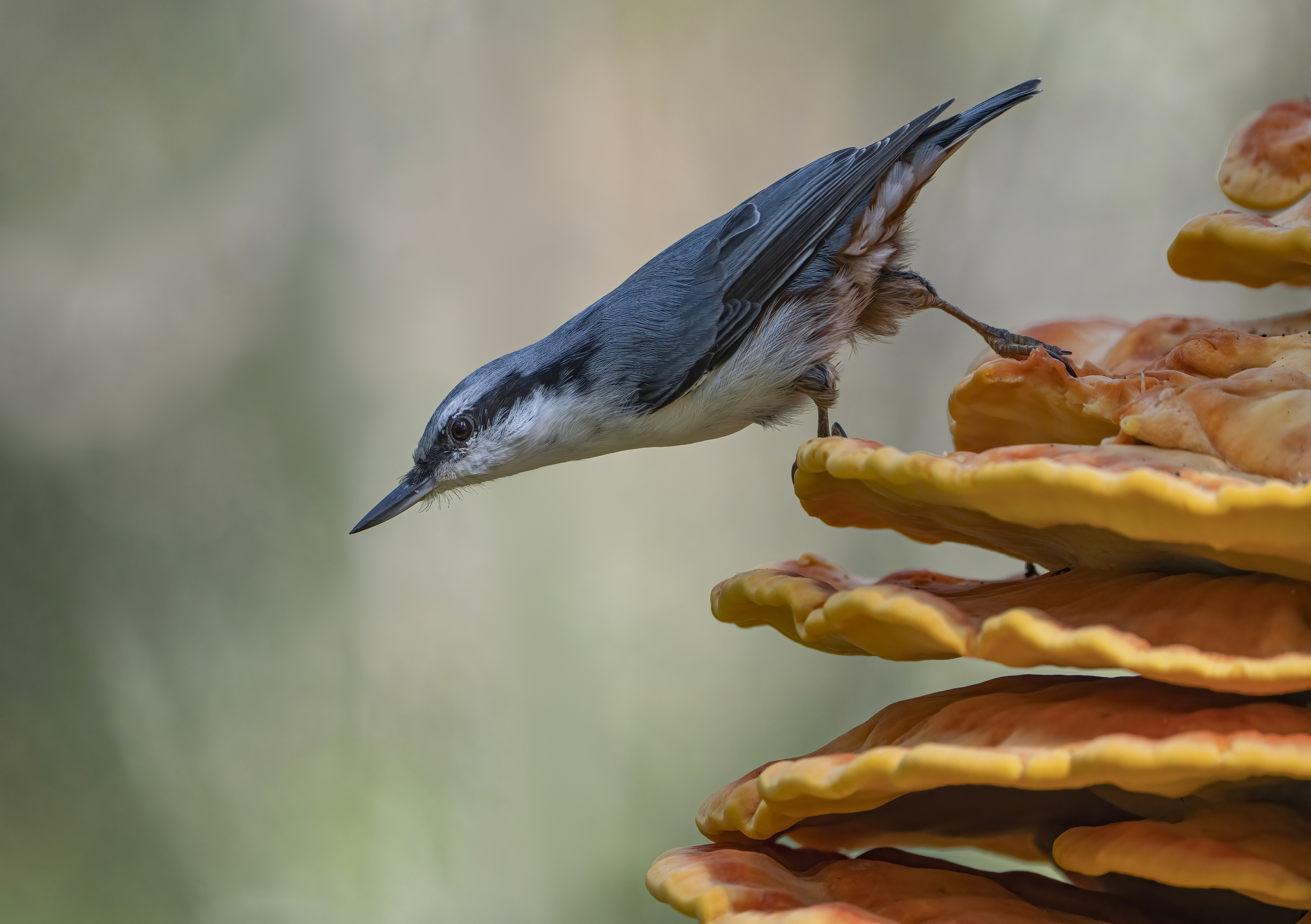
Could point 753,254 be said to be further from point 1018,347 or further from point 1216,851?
point 1216,851

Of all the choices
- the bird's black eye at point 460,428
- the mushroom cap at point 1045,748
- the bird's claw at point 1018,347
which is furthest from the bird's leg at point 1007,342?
the bird's black eye at point 460,428

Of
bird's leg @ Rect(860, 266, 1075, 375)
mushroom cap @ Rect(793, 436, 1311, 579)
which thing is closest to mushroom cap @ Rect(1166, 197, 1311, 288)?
mushroom cap @ Rect(793, 436, 1311, 579)

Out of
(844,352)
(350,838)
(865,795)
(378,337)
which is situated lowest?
(350,838)

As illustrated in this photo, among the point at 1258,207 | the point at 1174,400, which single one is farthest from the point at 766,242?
the point at 1174,400

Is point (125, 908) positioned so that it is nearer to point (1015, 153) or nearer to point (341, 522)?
point (341, 522)

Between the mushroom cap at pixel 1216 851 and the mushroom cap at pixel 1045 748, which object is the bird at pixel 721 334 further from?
the mushroom cap at pixel 1216 851

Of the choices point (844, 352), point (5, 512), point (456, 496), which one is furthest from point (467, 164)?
point (5, 512)

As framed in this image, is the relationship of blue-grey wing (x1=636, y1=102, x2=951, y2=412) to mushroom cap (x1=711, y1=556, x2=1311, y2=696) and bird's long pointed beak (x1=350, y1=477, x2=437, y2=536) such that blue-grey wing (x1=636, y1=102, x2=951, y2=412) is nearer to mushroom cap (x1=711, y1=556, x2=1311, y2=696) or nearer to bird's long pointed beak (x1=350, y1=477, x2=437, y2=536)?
bird's long pointed beak (x1=350, y1=477, x2=437, y2=536)
